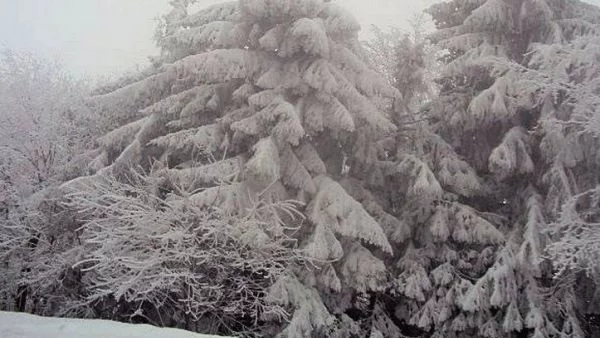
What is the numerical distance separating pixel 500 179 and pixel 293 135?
5633 mm

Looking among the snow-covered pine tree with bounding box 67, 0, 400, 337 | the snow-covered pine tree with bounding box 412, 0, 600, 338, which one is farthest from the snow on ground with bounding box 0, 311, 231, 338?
the snow-covered pine tree with bounding box 412, 0, 600, 338

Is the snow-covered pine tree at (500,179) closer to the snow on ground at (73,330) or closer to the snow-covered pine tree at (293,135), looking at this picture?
the snow-covered pine tree at (293,135)

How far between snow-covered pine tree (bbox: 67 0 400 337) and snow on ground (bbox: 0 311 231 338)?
4.49 m

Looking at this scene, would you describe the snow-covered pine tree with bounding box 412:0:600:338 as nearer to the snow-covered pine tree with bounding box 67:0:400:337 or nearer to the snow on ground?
the snow-covered pine tree with bounding box 67:0:400:337

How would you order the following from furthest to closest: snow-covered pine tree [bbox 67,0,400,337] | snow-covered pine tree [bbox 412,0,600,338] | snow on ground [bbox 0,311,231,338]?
1. snow-covered pine tree [bbox 412,0,600,338]
2. snow-covered pine tree [bbox 67,0,400,337]
3. snow on ground [bbox 0,311,231,338]

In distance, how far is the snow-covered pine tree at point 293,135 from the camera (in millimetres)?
11930

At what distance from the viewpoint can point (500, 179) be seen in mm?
13891

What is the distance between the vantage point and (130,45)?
156 feet

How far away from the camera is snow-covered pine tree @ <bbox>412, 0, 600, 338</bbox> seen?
1262 centimetres

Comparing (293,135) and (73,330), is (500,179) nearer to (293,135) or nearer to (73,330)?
(293,135)

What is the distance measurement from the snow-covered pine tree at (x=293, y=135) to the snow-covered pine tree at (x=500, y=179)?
1.74 m

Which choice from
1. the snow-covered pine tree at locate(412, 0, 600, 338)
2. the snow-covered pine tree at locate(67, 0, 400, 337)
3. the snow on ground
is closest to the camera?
the snow on ground

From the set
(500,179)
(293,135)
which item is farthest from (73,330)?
(500,179)

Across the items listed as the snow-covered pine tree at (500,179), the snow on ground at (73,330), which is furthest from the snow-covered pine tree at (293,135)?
the snow on ground at (73,330)
